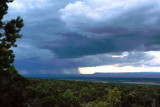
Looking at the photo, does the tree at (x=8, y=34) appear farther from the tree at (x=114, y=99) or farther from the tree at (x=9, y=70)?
the tree at (x=114, y=99)

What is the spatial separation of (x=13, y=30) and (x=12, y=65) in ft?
10.9

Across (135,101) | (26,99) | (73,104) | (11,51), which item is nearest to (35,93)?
(26,99)

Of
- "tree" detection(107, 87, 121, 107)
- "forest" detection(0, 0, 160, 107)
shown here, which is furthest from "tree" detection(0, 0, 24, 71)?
"tree" detection(107, 87, 121, 107)

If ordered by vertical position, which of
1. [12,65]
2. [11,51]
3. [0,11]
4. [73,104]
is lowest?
[73,104]

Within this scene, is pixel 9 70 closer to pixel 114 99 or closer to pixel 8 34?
pixel 8 34

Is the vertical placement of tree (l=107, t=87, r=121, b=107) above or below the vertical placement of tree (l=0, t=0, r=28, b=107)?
below

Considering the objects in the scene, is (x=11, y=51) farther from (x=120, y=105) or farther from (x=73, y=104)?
(x=120, y=105)

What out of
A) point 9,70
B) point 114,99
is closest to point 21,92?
point 9,70

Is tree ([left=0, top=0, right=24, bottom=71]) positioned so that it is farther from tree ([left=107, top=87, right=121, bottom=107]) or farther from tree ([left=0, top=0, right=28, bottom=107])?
tree ([left=107, top=87, right=121, bottom=107])

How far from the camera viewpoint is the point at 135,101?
644 inches

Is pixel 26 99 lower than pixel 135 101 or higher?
higher

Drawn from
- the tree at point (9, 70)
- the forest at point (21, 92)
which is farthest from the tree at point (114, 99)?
the tree at point (9, 70)

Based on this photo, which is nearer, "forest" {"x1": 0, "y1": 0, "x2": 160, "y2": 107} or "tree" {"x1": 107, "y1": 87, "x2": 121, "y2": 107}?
"forest" {"x1": 0, "y1": 0, "x2": 160, "y2": 107}

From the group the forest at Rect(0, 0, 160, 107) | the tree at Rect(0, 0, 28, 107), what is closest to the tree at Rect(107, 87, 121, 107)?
the forest at Rect(0, 0, 160, 107)
